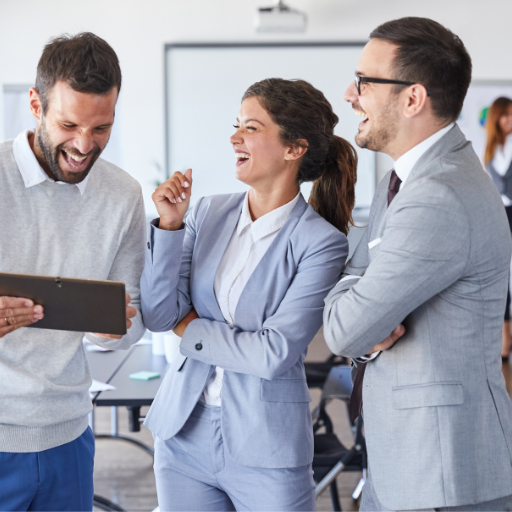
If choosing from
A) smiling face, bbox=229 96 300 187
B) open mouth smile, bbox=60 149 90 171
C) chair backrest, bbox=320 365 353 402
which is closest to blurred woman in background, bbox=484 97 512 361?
chair backrest, bbox=320 365 353 402

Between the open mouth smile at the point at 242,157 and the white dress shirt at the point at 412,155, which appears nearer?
the white dress shirt at the point at 412,155

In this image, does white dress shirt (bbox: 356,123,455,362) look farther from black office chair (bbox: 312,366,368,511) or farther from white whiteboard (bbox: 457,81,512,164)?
white whiteboard (bbox: 457,81,512,164)

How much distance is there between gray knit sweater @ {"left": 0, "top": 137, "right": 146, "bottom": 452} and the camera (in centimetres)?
137

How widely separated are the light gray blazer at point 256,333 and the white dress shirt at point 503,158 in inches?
168

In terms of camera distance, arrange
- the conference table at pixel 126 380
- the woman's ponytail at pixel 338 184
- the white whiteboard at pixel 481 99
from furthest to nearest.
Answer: the white whiteboard at pixel 481 99 → the conference table at pixel 126 380 → the woman's ponytail at pixel 338 184

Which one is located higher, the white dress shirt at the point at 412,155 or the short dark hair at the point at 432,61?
the short dark hair at the point at 432,61

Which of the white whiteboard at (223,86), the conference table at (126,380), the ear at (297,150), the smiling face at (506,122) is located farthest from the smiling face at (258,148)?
the smiling face at (506,122)

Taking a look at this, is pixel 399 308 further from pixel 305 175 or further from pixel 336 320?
pixel 305 175

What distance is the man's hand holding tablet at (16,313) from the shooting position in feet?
3.95

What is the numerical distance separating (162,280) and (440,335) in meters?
0.71

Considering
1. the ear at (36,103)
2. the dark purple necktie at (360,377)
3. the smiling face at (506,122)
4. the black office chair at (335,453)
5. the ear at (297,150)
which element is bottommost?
the black office chair at (335,453)

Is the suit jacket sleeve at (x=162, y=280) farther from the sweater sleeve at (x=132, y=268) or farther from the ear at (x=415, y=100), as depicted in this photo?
the ear at (x=415, y=100)

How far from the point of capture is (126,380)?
239 cm

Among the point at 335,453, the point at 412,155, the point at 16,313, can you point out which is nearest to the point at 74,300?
the point at 16,313
